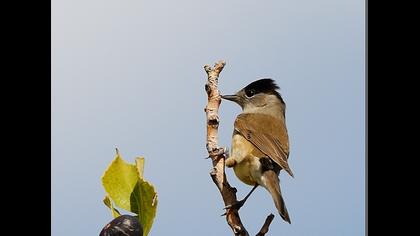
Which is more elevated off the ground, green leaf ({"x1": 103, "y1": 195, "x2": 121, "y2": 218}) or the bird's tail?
green leaf ({"x1": 103, "y1": 195, "x2": 121, "y2": 218})

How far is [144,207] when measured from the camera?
4.88ft

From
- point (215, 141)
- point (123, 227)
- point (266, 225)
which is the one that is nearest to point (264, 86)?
point (215, 141)

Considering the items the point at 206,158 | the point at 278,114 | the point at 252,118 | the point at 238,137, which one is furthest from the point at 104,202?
the point at 278,114

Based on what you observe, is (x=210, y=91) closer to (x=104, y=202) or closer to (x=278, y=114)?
(x=104, y=202)

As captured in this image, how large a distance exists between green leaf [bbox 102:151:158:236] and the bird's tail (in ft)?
2.67

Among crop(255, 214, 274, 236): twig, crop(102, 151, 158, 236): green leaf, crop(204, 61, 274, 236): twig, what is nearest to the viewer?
crop(102, 151, 158, 236): green leaf

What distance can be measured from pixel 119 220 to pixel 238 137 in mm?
1578

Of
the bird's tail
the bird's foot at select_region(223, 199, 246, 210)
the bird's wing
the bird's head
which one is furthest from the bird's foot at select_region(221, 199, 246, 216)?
the bird's head

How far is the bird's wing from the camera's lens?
2803mm

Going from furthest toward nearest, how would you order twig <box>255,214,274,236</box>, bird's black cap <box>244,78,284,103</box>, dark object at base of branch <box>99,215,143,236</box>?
bird's black cap <box>244,78,284,103</box>, twig <box>255,214,274,236</box>, dark object at base of branch <box>99,215,143,236</box>

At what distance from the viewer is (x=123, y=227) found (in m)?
1.38

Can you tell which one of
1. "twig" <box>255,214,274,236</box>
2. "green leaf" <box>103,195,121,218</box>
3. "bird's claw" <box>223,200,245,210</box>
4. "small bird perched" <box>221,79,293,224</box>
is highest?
"small bird perched" <box>221,79,293,224</box>

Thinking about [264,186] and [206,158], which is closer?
[206,158]

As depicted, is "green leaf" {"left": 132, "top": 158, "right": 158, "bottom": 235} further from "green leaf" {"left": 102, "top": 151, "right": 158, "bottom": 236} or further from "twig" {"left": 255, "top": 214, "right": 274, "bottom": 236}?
"twig" {"left": 255, "top": 214, "right": 274, "bottom": 236}
